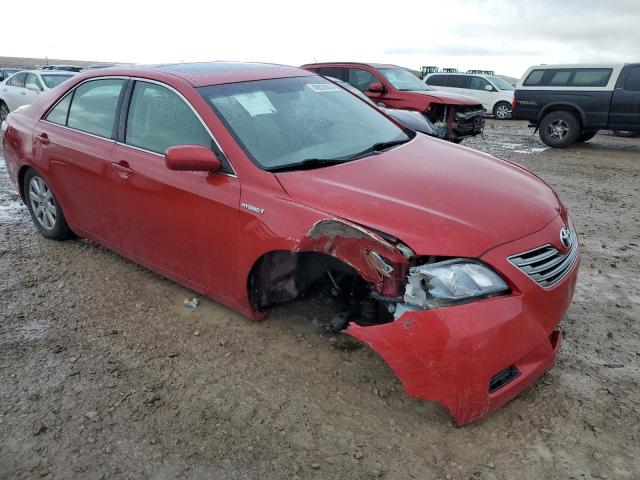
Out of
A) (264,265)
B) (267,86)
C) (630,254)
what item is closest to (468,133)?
(630,254)

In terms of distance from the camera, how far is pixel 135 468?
2215 mm

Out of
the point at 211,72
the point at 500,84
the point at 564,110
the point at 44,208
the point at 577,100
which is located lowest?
the point at 500,84

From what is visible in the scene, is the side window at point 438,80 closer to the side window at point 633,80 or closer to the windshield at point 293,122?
the side window at point 633,80

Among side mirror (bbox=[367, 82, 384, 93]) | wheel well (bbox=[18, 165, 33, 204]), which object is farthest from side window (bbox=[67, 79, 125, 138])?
side mirror (bbox=[367, 82, 384, 93])

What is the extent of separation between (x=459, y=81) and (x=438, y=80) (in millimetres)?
715

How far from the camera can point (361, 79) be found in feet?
35.4

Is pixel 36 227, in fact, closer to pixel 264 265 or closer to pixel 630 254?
pixel 264 265

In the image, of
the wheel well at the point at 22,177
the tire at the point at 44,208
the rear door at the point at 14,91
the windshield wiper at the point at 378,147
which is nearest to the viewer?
the windshield wiper at the point at 378,147

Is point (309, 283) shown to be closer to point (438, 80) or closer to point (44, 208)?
point (44, 208)

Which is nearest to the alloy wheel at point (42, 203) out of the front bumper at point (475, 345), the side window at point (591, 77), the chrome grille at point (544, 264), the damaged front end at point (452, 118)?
the front bumper at point (475, 345)

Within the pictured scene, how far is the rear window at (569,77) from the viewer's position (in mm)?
10766

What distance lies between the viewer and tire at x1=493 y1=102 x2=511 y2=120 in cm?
1734

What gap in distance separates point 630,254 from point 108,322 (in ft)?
14.3

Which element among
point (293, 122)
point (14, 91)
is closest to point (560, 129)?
Result: point (293, 122)
